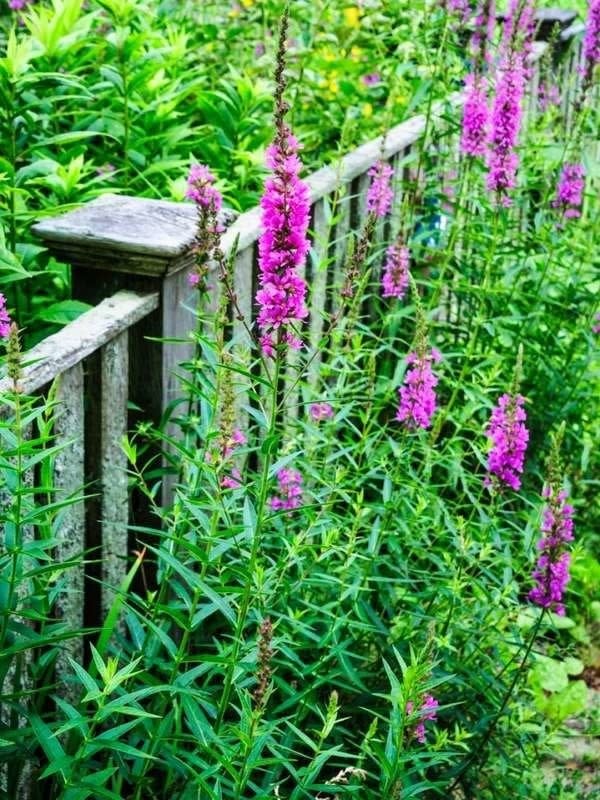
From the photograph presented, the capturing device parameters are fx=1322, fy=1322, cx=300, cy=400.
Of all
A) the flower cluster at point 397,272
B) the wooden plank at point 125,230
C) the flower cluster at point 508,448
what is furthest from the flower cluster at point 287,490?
the flower cluster at point 397,272

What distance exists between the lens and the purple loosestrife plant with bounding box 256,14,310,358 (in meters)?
2.22

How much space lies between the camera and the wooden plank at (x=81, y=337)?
Result: 2.66 m

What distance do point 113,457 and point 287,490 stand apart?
1.43 ft

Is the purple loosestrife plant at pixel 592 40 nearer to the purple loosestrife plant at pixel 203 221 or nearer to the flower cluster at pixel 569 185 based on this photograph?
the flower cluster at pixel 569 185

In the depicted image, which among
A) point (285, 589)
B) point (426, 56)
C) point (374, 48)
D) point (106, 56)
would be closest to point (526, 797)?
point (285, 589)

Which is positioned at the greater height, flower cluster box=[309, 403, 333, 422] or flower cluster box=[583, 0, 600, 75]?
flower cluster box=[583, 0, 600, 75]

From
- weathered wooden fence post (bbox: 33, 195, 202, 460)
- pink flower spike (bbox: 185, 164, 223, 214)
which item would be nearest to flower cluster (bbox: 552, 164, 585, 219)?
weathered wooden fence post (bbox: 33, 195, 202, 460)

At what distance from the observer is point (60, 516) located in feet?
8.74

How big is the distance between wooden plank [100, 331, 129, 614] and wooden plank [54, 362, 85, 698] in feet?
0.39

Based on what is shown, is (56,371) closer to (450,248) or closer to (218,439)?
(218,439)

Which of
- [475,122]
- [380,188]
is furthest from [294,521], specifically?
[475,122]

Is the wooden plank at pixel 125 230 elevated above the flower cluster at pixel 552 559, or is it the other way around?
the wooden plank at pixel 125 230

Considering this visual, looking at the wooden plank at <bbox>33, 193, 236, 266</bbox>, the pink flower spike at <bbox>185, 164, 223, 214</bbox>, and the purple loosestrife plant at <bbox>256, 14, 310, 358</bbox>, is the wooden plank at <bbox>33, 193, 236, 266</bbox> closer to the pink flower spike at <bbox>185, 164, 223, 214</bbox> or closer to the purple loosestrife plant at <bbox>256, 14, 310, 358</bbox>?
the pink flower spike at <bbox>185, 164, 223, 214</bbox>

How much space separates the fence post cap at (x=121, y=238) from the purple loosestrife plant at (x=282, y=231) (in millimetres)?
929
